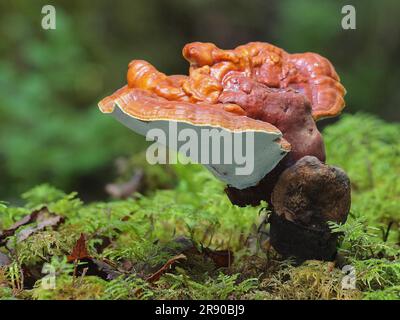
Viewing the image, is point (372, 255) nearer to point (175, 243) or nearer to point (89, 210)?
point (175, 243)

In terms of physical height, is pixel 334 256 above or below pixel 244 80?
below

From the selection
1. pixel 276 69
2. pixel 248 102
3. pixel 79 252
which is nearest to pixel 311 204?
pixel 248 102

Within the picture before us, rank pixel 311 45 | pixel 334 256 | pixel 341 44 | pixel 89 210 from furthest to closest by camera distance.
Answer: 1. pixel 341 44
2. pixel 311 45
3. pixel 89 210
4. pixel 334 256

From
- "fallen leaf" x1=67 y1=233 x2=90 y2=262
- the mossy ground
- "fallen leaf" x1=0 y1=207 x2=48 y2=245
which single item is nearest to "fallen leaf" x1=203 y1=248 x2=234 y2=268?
the mossy ground

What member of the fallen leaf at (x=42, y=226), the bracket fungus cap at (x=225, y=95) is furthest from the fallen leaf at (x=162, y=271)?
the fallen leaf at (x=42, y=226)

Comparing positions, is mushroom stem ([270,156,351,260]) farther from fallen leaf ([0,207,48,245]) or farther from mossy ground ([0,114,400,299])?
fallen leaf ([0,207,48,245])
